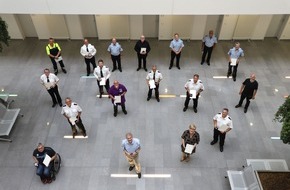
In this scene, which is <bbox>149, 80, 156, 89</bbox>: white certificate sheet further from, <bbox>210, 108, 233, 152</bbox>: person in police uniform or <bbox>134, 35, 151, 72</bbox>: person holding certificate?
<bbox>210, 108, 233, 152</bbox>: person in police uniform

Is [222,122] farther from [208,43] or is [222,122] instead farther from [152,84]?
[208,43]

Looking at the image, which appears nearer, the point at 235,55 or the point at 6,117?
the point at 6,117

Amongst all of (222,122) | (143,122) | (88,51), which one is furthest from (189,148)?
(88,51)

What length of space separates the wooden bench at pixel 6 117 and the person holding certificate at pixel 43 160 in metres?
1.92

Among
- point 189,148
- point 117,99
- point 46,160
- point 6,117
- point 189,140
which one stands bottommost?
point 6,117

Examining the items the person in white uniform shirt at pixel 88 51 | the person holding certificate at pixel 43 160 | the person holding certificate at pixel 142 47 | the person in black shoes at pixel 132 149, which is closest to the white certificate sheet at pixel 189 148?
the person in black shoes at pixel 132 149

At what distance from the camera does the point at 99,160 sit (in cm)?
Result: 798

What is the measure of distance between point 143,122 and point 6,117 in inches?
174

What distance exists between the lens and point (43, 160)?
7055 millimetres

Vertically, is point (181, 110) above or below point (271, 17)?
below

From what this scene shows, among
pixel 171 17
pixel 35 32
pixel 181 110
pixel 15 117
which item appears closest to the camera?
pixel 15 117

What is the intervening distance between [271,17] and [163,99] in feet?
20.9

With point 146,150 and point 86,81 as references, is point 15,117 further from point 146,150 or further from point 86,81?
point 146,150
